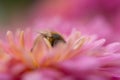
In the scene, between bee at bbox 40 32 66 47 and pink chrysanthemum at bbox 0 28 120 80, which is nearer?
pink chrysanthemum at bbox 0 28 120 80

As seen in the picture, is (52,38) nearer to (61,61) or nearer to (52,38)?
(52,38)

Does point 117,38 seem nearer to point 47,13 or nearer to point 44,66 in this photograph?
point 44,66

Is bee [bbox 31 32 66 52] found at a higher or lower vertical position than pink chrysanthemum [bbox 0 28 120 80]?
higher

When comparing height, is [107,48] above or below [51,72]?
above

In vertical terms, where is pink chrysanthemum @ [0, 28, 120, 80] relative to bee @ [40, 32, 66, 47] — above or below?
below

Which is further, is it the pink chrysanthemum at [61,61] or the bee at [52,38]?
the bee at [52,38]

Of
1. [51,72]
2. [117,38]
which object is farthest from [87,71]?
[117,38]
